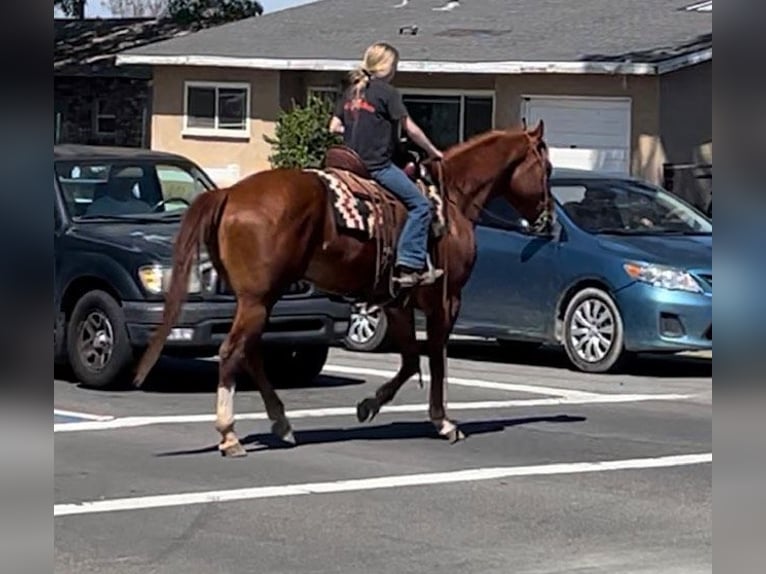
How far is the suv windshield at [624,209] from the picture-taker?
52.2 feet

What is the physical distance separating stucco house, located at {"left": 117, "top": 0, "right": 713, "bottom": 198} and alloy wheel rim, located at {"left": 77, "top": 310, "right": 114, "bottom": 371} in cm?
1213

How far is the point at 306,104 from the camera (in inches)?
1133

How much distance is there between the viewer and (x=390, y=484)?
956cm

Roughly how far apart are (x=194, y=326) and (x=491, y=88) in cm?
1490

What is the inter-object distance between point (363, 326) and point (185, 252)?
21.4 ft

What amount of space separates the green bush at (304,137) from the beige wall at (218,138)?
254cm

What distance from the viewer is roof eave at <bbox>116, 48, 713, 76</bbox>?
78.5 feet

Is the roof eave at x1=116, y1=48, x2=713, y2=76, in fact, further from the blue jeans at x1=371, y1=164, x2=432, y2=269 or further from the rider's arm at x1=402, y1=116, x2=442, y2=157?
the blue jeans at x1=371, y1=164, x2=432, y2=269

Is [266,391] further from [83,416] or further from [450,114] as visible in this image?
[450,114]

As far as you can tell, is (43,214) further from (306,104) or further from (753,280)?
(306,104)

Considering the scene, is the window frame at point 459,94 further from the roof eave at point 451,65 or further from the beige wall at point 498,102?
the roof eave at point 451,65

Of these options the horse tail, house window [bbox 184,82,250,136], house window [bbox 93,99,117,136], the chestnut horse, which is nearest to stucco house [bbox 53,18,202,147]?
house window [bbox 93,99,117,136]

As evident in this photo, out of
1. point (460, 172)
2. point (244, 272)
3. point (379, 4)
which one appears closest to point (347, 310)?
point (460, 172)

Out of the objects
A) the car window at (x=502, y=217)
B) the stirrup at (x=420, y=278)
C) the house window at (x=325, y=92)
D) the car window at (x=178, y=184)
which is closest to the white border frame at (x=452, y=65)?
the house window at (x=325, y=92)
